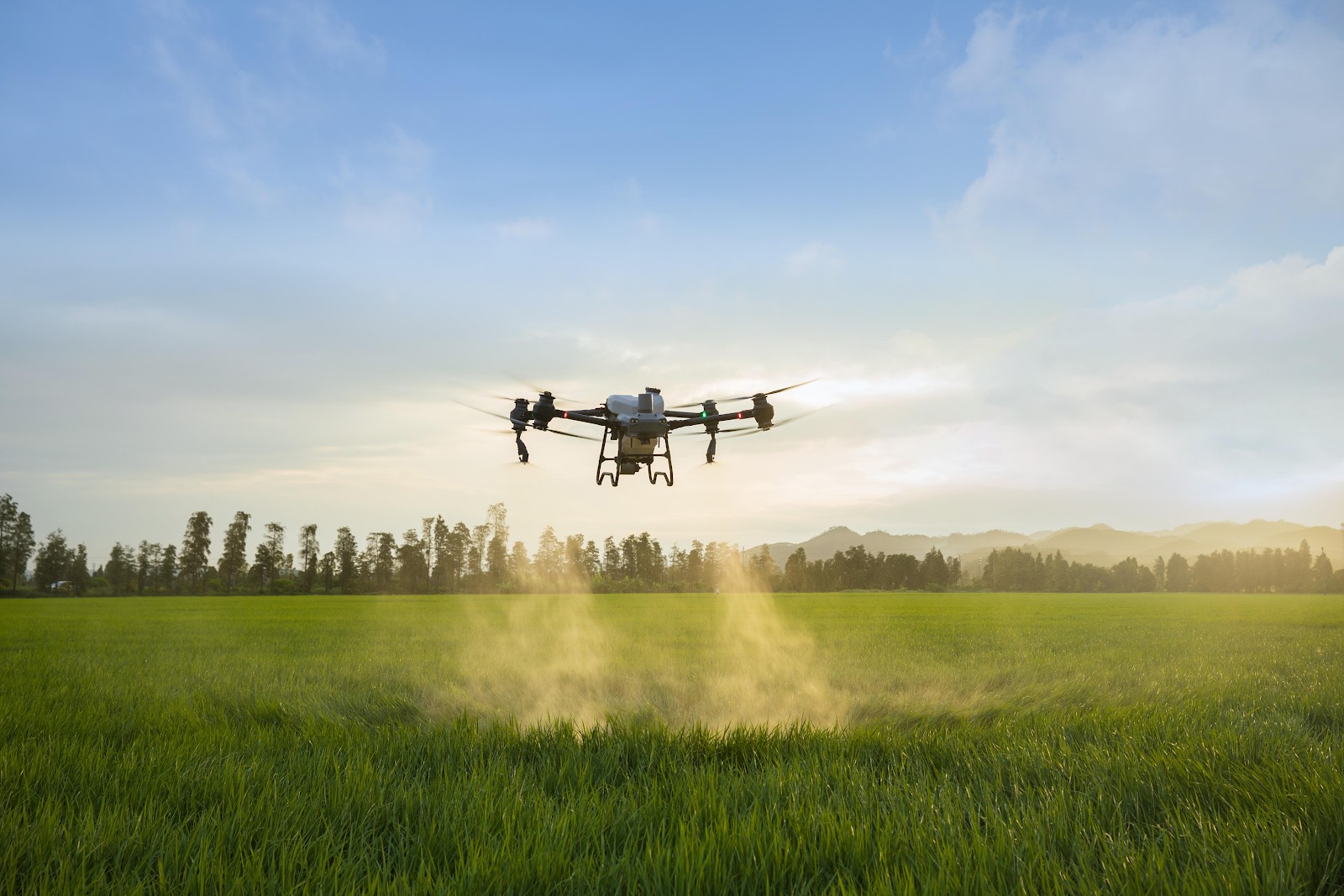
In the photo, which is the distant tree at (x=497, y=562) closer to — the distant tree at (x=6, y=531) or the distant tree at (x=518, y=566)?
the distant tree at (x=518, y=566)

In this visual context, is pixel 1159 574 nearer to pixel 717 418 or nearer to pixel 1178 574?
pixel 1178 574

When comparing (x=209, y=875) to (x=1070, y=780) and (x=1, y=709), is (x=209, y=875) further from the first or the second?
(x=1, y=709)

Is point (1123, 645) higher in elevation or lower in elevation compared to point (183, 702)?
lower

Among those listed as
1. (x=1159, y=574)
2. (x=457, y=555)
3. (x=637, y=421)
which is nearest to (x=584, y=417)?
(x=637, y=421)

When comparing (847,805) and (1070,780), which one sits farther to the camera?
(1070,780)

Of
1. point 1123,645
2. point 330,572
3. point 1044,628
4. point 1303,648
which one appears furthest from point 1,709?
point 330,572

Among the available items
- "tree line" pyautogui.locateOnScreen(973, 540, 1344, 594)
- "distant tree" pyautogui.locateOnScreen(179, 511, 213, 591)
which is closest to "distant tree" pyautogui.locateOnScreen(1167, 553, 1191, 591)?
"tree line" pyautogui.locateOnScreen(973, 540, 1344, 594)

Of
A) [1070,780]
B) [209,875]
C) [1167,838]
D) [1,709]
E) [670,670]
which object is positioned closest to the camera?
[209,875]

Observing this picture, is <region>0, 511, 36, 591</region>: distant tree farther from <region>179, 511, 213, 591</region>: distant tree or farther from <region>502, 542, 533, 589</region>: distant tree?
<region>502, 542, 533, 589</region>: distant tree
